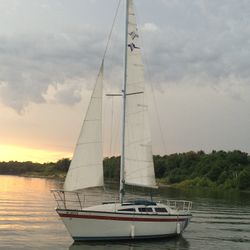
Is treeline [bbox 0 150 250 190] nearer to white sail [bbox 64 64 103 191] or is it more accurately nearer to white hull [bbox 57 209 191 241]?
white hull [bbox 57 209 191 241]

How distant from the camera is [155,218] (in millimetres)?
32656

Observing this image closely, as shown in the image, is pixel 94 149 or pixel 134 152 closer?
pixel 94 149

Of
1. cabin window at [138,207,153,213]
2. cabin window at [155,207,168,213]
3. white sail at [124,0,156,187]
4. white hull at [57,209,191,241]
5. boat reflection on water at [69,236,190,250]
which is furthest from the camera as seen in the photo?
white sail at [124,0,156,187]

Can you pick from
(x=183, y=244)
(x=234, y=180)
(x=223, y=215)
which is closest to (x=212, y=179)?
(x=234, y=180)

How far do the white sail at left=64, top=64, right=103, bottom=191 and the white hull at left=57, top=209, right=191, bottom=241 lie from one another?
1.91m

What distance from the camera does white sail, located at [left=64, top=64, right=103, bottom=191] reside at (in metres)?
31.0

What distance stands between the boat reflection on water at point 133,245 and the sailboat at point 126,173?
38 cm

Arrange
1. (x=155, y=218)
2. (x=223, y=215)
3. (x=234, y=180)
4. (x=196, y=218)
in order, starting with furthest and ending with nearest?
(x=234, y=180)
(x=223, y=215)
(x=196, y=218)
(x=155, y=218)

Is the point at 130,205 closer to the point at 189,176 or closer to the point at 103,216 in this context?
the point at 103,216

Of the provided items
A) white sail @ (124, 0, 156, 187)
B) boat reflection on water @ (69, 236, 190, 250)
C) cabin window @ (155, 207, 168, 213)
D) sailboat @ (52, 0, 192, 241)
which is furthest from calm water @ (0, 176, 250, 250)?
white sail @ (124, 0, 156, 187)

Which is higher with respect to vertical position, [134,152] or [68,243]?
[134,152]

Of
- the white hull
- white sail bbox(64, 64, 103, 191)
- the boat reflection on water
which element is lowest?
the boat reflection on water

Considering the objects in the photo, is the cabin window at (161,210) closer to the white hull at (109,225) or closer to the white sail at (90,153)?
the white hull at (109,225)

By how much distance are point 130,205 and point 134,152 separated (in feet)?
13.6
